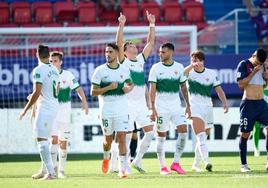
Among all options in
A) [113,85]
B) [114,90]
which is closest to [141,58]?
[114,90]

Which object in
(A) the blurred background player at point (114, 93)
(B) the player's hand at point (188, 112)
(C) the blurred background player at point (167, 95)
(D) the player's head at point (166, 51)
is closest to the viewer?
(A) the blurred background player at point (114, 93)

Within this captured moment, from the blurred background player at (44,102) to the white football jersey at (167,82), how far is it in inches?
97.3

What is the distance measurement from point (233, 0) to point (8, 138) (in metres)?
11.0

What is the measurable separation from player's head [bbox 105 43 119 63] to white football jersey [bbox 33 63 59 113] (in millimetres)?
999

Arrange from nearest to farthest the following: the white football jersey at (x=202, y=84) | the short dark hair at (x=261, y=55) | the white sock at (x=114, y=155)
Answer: the short dark hair at (x=261, y=55), the white sock at (x=114, y=155), the white football jersey at (x=202, y=84)

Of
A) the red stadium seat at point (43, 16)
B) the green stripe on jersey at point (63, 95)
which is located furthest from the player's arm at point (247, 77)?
the red stadium seat at point (43, 16)

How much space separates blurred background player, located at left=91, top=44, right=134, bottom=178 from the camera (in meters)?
16.5

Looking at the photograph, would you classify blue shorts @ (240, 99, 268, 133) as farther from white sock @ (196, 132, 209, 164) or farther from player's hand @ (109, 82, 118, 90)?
player's hand @ (109, 82, 118, 90)

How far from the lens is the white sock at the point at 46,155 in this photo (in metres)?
15.9

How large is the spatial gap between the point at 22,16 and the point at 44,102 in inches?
544

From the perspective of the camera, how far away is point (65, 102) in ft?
59.8

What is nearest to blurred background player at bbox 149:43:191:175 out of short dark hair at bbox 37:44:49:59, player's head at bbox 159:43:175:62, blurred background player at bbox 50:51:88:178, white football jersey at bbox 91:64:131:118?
player's head at bbox 159:43:175:62

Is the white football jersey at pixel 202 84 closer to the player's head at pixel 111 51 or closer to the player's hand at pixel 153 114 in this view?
the player's hand at pixel 153 114

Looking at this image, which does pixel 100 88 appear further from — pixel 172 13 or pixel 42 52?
pixel 172 13
